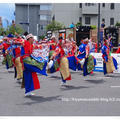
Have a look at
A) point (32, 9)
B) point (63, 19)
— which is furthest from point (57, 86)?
point (32, 9)

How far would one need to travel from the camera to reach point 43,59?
7852 millimetres

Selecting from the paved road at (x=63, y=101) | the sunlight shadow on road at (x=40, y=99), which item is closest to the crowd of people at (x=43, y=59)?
the sunlight shadow on road at (x=40, y=99)

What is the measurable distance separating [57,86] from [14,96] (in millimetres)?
2094

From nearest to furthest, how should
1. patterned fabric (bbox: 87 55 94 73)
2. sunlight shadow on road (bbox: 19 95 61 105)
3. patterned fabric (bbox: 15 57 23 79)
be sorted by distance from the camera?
sunlight shadow on road (bbox: 19 95 61 105), patterned fabric (bbox: 15 57 23 79), patterned fabric (bbox: 87 55 94 73)

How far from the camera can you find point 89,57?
11266 millimetres

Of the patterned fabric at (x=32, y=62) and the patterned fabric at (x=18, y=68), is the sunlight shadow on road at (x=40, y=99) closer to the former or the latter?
the patterned fabric at (x=32, y=62)

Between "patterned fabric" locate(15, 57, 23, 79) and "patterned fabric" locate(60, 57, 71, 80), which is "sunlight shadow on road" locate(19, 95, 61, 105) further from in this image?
"patterned fabric" locate(15, 57, 23, 79)

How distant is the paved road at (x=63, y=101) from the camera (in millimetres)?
5941

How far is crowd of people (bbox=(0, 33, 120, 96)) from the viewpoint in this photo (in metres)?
7.61

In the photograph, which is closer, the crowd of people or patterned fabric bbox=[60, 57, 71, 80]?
the crowd of people

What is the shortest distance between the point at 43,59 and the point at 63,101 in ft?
4.72

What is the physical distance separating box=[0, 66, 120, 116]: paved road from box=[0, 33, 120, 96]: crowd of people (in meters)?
0.47

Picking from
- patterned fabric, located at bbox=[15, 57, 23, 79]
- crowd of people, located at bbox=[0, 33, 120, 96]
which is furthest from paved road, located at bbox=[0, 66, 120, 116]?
patterned fabric, located at bbox=[15, 57, 23, 79]

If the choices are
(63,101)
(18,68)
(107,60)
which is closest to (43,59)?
(63,101)
